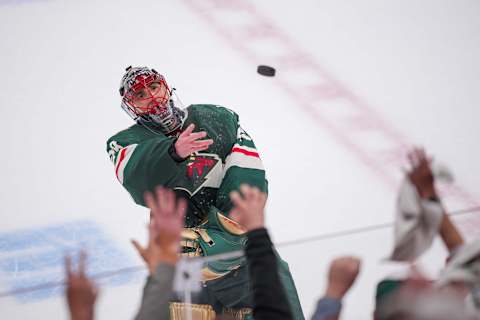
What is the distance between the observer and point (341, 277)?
2.07 meters

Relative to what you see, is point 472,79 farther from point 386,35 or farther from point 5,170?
point 5,170

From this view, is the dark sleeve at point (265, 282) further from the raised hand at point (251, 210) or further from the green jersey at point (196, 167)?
the green jersey at point (196, 167)

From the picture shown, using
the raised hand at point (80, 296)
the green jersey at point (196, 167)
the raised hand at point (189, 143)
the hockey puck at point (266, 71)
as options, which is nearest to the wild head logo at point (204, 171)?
the green jersey at point (196, 167)

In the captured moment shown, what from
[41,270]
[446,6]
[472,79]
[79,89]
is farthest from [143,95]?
[446,6]

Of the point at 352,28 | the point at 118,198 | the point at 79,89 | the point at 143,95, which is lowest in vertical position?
the point at 118,198

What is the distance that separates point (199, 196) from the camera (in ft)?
10.0

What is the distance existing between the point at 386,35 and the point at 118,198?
5.93ft

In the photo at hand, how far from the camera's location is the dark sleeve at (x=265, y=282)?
75.7 inches

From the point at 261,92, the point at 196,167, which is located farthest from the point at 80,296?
the point at 261,92

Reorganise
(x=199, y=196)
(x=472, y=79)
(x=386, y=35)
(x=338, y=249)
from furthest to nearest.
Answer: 1. (x=386, y=35)
2. (x=472, y=79)
3. (x=199, y=196)
4. (x=338, y=249)

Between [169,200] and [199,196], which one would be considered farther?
[199,196]

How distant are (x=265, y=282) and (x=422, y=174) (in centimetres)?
39

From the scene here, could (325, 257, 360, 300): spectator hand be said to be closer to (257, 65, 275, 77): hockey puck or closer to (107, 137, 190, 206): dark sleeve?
(107, 137, 190, 206): dark sleeve

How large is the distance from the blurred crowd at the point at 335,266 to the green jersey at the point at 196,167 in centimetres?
92
